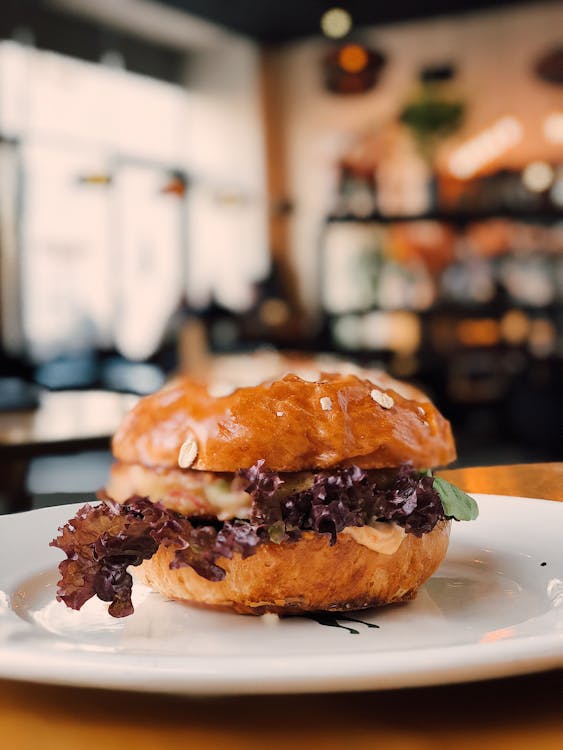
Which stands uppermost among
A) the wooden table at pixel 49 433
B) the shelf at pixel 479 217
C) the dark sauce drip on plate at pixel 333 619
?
the shelf at pixel 479 217

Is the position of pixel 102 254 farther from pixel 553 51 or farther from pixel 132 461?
pixel 132 461

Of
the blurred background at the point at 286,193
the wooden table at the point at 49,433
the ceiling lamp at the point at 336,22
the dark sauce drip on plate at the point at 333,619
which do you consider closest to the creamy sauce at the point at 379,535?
the dark sauce drip on plate at the point at 333,619

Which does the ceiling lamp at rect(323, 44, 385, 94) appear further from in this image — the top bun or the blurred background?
the top bun

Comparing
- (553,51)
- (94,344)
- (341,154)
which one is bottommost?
(94,344)

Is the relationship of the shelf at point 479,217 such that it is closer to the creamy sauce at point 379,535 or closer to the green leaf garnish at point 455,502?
the green leaf garnish at point 455,502

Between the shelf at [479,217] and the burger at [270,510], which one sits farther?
the shelf at [479,217]

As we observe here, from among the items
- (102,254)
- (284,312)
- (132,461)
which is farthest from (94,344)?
(132,461)
